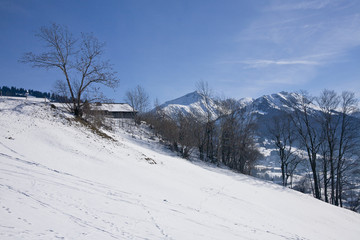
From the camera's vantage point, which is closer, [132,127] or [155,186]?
[155,186]

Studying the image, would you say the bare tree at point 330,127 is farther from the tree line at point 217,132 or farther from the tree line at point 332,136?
the tree line at point 217,132

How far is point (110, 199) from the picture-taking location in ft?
23.2

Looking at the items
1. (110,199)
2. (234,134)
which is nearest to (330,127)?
(234,134)

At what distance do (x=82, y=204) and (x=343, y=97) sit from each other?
25.1 metres

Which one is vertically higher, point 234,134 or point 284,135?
point 284,135

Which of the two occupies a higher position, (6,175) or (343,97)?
(343,97)

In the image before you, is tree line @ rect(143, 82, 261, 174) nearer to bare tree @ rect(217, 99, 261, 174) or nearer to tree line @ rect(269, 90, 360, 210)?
bare tree @ rect(217, 99, 261, 174)

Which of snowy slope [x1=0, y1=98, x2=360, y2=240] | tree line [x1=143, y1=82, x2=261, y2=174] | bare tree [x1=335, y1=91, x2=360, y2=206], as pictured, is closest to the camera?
snowy slope [x1=0, y1=98, x2=360, y2=240]

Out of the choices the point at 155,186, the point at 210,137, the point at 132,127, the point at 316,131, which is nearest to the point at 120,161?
the point at 155,186

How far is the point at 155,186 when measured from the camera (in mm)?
10164

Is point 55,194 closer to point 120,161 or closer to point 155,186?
point 155,186

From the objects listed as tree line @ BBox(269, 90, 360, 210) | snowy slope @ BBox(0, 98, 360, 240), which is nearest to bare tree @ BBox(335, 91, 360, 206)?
tree line @ BBox(269, 90, 360, 210)

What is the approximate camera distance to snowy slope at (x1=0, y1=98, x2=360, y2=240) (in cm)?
512

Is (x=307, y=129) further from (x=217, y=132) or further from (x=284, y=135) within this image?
(x=217, y=132)
